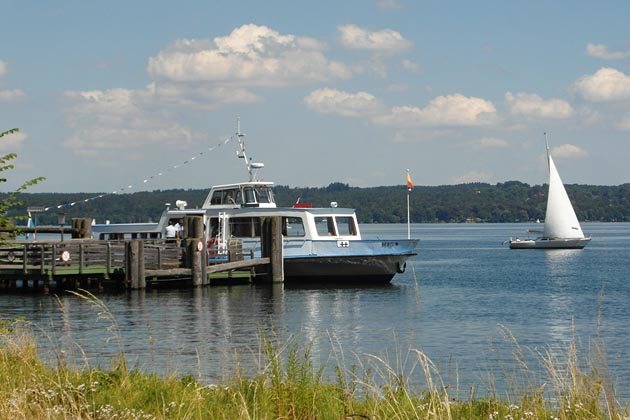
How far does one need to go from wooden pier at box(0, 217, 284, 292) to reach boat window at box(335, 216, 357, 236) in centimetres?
335

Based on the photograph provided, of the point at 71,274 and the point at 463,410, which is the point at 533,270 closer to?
the point at 71,274

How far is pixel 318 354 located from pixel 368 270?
1809cm

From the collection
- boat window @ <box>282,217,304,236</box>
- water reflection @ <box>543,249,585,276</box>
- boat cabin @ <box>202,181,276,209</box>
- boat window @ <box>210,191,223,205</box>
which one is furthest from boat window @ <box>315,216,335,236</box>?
water reflection @ <box>543,249,585,276</box>

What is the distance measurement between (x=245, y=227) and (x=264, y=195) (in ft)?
5.95

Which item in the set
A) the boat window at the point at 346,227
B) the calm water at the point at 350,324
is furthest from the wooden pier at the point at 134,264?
the boat window at the point at 346,227

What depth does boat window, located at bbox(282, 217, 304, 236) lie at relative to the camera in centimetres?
3678

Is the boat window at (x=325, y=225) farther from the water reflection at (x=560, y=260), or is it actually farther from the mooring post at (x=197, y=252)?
the water reflection at (x=560, y=260)

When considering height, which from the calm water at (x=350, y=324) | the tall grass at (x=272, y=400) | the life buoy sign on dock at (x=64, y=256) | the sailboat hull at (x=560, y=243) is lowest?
the calm water at (x=350, y=324)

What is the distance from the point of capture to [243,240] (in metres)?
37.5

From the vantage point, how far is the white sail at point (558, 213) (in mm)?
76500

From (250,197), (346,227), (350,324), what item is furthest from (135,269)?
(346,227)

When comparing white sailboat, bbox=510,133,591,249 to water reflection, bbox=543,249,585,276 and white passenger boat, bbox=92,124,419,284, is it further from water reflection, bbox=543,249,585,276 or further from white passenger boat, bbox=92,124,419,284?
white passenger boat, bbox=92,124,419,284

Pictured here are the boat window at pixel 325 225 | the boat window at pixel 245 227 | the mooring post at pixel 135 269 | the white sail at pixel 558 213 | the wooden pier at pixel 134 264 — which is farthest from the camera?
the white sail at pixel 558 213

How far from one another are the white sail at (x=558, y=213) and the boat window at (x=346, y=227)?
41378 mm
